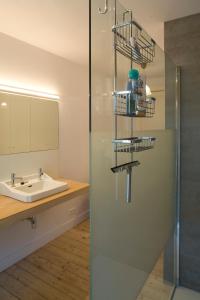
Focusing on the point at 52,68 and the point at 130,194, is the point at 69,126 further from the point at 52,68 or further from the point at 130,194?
the point at 130,194

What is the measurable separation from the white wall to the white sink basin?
0.39 ft

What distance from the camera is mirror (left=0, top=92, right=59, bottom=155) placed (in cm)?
232

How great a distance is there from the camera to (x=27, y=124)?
8.35 ft

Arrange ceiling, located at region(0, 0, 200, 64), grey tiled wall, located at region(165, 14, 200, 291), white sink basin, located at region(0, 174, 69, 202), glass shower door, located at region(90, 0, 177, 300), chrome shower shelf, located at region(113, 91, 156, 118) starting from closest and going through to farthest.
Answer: glass shower door, located at region(90, 0, 177, 300) < chrome shower shelf, located at region(113, 91, 156, 118) < ceiling, located at region(0, 0, 200, 64) < grey tiled wall, located at region(165, 14, 200, 291) < white sink basin, located at region(0, 174, 69, 202)

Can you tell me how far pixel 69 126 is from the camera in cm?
323

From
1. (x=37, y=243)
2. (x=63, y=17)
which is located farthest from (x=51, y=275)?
(x=63, y=17)

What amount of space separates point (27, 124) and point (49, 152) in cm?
49

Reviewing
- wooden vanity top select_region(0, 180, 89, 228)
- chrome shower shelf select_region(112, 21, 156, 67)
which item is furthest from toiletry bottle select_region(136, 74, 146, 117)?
wooden vanity top select_region(0, 180, 89, 228)

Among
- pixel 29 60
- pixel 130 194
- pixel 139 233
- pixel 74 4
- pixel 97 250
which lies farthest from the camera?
pixel 29 60

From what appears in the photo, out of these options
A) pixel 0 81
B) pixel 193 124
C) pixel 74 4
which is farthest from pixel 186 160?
pixel 0 81

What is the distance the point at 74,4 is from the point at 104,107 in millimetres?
1201

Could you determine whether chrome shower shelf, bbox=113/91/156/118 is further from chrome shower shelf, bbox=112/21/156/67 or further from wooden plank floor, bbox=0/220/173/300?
wooden plank floor, bbox=0/220/173/300

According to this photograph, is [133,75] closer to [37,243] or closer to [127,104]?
[127,104]

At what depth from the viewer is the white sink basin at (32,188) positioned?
205 cm
